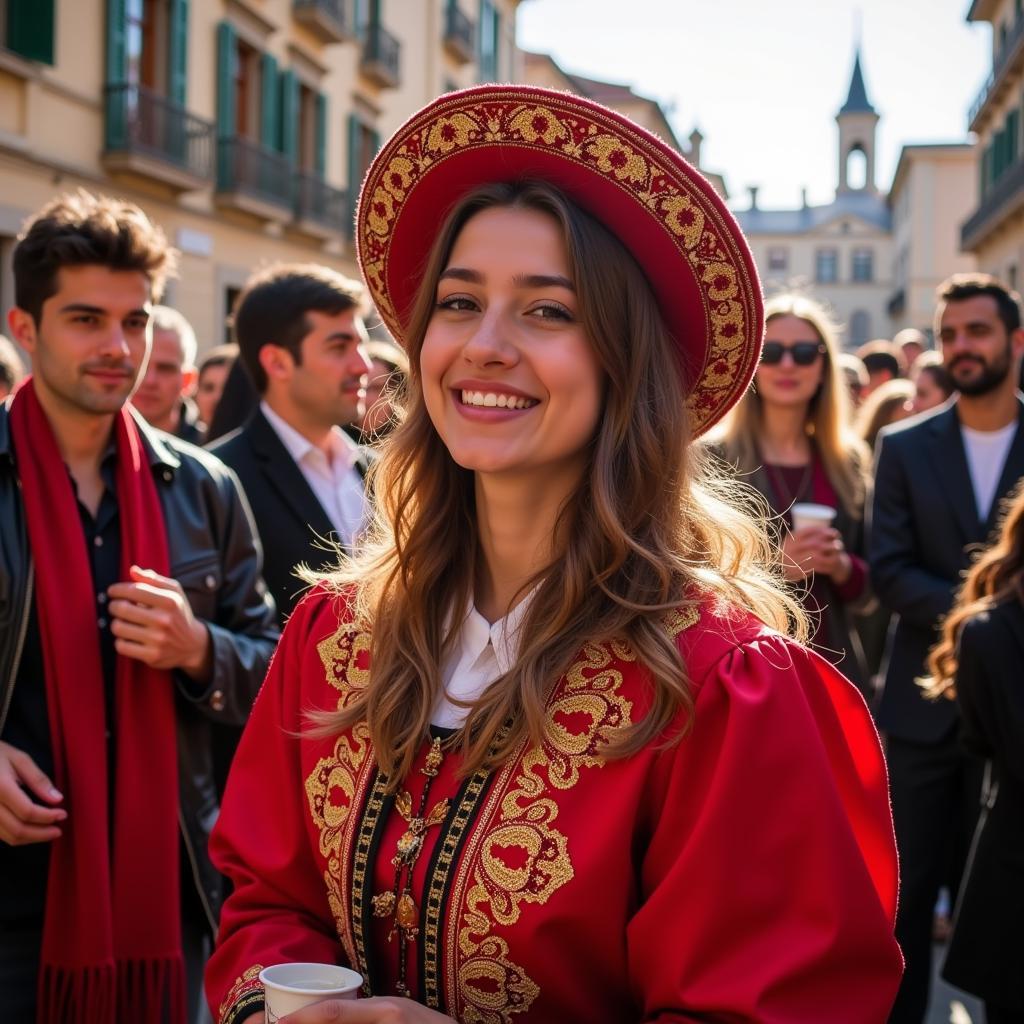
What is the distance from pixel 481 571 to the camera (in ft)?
7.43

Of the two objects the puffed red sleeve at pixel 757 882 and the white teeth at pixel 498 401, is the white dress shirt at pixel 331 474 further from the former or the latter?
the puffed red sleeve at pixel 757 882

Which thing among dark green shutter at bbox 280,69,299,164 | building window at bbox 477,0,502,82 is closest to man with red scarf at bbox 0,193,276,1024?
dark green shutter at bbox 280,69,299,164

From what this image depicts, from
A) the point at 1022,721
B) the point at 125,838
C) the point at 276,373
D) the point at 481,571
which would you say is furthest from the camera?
the point at 276,373

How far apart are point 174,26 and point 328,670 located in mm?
15275

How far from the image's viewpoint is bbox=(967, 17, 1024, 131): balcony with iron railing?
29047mm

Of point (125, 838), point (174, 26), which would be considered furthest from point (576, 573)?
point (174, 26)

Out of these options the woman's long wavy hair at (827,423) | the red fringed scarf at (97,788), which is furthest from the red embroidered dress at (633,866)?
the woman's long wavy hair at (827,423)

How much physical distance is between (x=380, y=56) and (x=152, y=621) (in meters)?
20.8

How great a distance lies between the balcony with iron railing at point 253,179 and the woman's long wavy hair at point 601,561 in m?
16.1

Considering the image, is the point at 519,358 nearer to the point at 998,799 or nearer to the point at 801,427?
the point at 998,799

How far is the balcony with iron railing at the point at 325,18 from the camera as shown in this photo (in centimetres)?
1908

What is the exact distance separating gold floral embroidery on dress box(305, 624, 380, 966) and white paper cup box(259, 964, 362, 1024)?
220mm

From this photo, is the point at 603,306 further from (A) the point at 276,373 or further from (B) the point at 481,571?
(A) the point at 276,373

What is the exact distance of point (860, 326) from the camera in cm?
8588
